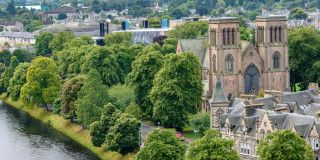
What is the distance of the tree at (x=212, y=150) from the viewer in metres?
69.6

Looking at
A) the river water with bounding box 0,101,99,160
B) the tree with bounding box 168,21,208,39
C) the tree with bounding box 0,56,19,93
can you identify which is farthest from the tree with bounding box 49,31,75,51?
the river water with bounding box 0,101,99,160

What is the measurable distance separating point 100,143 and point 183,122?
42.4ft

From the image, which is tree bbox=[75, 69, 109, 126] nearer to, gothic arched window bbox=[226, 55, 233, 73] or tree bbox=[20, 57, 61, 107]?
gothic arched window bbox=[226, 55, 233, 73]

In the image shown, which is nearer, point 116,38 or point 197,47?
point 197,47

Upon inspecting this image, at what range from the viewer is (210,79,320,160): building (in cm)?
7438

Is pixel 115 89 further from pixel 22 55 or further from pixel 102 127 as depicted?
pixel 22 55

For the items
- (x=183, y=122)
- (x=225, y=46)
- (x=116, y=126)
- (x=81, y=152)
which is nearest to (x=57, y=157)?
(x=81, y=152)

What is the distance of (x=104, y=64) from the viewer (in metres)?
129

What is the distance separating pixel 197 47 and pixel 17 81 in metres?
39.5

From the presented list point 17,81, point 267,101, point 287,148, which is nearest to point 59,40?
point 17,81

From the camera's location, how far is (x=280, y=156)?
6669 centimetres

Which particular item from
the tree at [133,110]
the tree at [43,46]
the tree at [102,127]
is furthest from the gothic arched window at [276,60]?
the tree at [43,46]

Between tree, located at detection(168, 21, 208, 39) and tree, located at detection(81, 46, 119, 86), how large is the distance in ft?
104

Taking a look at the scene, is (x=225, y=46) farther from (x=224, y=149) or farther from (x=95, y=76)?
(x=224, y=149)
